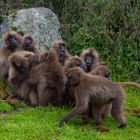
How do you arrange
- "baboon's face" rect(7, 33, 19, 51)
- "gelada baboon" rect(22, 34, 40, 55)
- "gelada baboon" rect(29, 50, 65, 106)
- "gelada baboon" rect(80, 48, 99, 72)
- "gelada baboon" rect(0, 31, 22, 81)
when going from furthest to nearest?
"gelada baboon" rect(22, 34, 40, 55), "baboon's face" rect(7, 33, 19, 51), "gelada baboon" rect(0, 31, 22, 81), "gelada baboon" rect(80, 48, 99, 72), "gelada baboon" rect(29, 50, 65, 106)

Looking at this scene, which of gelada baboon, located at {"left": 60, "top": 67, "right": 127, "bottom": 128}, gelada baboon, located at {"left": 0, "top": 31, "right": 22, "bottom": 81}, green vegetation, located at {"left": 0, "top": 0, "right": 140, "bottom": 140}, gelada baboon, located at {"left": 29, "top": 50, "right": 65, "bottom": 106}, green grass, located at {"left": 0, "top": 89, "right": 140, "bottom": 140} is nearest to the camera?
green grass, located at {"left": 0, "top": 89, "right": 140, "bottom": 140}

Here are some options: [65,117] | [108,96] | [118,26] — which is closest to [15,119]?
→ [65,117]

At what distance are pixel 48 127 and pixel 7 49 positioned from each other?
369 cm

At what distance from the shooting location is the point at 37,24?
1684 centimetres

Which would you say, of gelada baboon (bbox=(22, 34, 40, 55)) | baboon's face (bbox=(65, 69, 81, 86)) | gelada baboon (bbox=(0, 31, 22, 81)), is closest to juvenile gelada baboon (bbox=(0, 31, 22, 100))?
gelada baboon (bbox=(0, 31, 22, 81))

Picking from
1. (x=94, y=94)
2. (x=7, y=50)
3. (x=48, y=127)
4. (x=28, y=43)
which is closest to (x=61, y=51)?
(x=28, y=43)

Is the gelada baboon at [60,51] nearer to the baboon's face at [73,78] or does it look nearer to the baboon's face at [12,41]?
the baboon's face at [12,41]

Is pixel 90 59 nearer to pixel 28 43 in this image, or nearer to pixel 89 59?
pixel 89 59

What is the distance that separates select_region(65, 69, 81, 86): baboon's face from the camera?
36.8 feet

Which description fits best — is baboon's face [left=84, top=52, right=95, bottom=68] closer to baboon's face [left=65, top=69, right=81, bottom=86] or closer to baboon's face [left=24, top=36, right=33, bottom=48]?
baboon's face [left=24, top=36, right=33, bottom=48]

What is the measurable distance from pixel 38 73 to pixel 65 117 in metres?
1.84

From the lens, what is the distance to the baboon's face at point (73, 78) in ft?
36.8

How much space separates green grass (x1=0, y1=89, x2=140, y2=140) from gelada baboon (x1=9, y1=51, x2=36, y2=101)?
16.1 inches

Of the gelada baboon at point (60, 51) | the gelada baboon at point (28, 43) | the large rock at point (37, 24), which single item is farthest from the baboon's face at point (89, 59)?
the large rock at point (37, 24)
